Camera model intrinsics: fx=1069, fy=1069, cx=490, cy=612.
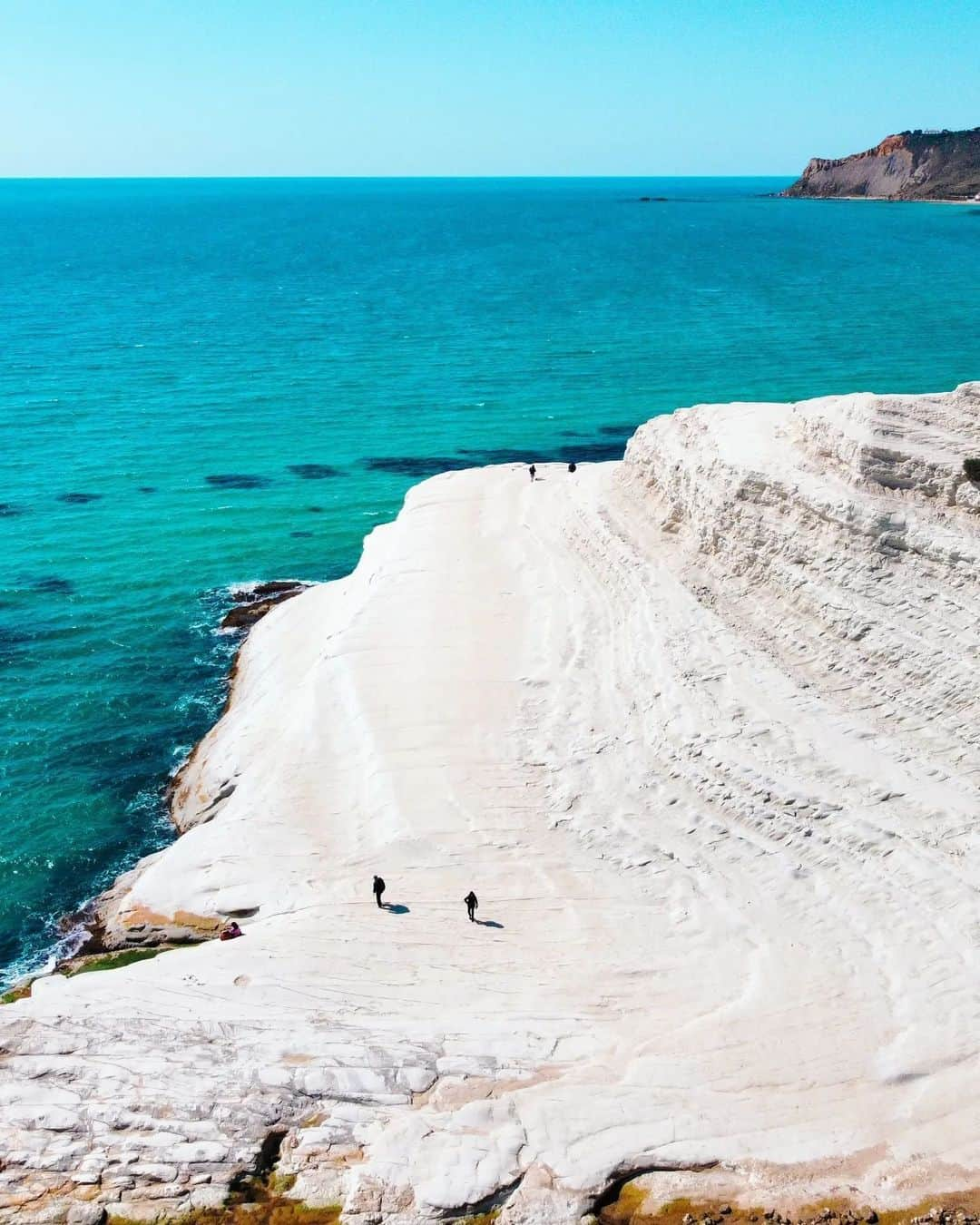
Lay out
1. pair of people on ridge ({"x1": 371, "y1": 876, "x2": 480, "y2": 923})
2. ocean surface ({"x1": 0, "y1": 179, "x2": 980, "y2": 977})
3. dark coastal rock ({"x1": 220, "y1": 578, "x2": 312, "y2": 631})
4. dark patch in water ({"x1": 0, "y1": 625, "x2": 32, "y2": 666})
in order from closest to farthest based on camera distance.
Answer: pair of people on ridge ({"x1": 371, "y1": 876, "x2": 480, "y2": 923}), ocean surface ({"x1": 0, "y1": 179, "x2": 980, "y2": 977}), dark patch in water ({"x1": 0, "y1": 625, "x2": 32, "y2": 666}), dark coastal rock ({"x1": 220, "y1": 578, "x2": 312, "y2": 631})

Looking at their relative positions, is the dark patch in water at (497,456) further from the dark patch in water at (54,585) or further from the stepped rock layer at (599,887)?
the dark patch in water at (54,585)

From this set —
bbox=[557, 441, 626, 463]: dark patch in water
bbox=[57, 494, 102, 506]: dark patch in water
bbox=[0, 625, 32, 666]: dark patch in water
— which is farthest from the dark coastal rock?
bbox=[557, 441, 626, 463]: dark patch in water

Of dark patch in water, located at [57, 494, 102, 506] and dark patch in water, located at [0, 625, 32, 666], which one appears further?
dark patch in water, located at [57, 494, 102, 506]

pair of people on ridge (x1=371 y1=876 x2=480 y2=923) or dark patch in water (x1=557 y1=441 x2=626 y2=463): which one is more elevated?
dark patch in water (x1=557 y1=441 x2=626 y2=463)

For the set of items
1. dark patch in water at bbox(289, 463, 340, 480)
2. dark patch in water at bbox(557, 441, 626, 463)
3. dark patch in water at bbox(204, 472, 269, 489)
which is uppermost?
dark patch in water at bbox(557, 441, 626, 463)

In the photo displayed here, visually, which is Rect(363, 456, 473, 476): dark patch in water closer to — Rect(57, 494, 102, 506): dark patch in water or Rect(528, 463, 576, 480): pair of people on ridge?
Rect(528, 463, 576, 480): pair of people on ridge

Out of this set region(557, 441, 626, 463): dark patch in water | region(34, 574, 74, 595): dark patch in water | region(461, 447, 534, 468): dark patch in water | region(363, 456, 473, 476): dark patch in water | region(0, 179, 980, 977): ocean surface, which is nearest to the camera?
region(0, 179, 980, 977): ocean surface

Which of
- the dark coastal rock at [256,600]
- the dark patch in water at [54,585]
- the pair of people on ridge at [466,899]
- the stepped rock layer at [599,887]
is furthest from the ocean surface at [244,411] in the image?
the pair of people on ridge at [466,899]

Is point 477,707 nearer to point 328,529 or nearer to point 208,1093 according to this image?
point 208,1093
